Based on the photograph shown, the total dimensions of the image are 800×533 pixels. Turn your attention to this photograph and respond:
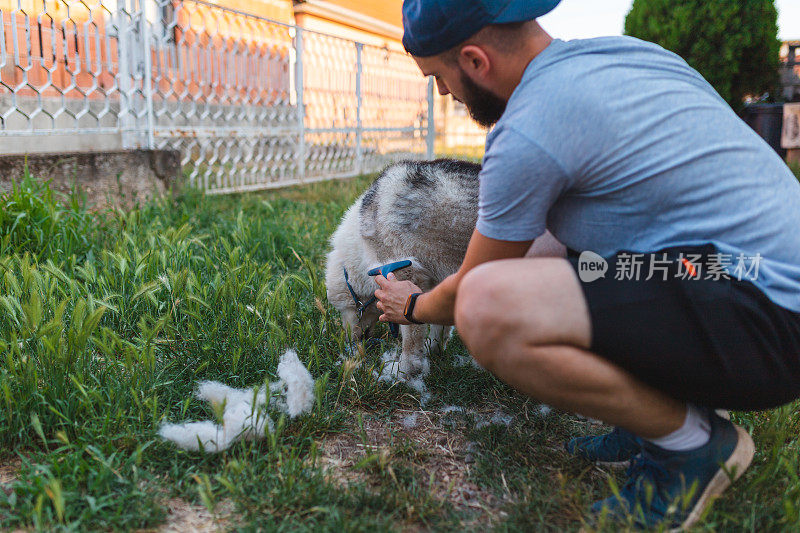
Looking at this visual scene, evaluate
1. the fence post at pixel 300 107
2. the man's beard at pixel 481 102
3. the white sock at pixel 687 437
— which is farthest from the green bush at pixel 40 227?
→ the fence post at pixel 300 107

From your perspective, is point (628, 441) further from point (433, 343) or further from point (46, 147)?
point (46, 147)

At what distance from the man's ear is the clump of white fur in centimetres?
121

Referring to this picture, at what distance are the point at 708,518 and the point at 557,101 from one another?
45.7 inches

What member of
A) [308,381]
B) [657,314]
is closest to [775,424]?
[657,314]

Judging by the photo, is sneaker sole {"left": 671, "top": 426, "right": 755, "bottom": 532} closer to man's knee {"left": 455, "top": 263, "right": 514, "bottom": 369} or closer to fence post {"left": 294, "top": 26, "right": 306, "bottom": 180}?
man's knee {"left": 455, "top": 263, "right": 514, "bottom": 369}

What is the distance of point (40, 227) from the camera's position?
3.56 metres

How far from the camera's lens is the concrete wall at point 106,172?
14.2 feet

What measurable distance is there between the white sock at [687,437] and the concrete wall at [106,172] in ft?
13.5

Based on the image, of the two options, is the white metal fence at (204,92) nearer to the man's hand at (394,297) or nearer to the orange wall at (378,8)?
the orange wall at (378,8)


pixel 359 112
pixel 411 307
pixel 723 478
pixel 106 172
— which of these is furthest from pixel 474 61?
pixel 359 112

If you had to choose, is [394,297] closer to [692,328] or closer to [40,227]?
[692,328]

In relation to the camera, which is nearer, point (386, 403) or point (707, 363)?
point (707, 363)

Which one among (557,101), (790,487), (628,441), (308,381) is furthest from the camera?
(308,381)

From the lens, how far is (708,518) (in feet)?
5.27
